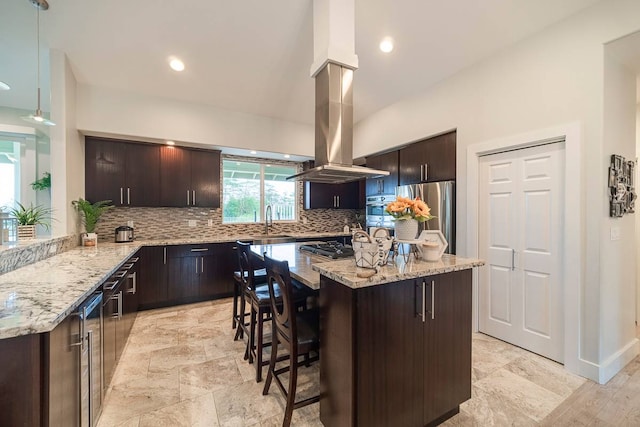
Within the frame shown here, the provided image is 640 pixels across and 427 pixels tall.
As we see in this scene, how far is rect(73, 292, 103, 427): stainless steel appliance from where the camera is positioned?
141 centimetres

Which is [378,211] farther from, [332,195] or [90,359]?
[90,359]

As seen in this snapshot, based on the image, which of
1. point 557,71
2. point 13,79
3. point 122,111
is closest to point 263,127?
point 122,111

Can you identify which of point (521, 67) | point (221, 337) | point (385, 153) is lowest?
point (221, 337)

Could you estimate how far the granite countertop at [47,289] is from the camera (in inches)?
39.8

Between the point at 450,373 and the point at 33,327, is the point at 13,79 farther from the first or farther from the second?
the point at 450,373

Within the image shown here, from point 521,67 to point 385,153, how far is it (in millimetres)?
2022

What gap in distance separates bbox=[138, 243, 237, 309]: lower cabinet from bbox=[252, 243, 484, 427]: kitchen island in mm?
2658

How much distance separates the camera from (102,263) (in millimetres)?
2152

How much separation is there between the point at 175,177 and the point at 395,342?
3.96 meters

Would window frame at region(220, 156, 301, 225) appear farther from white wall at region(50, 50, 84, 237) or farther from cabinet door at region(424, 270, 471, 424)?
cabinet door at region(424, 270, 471, 424)

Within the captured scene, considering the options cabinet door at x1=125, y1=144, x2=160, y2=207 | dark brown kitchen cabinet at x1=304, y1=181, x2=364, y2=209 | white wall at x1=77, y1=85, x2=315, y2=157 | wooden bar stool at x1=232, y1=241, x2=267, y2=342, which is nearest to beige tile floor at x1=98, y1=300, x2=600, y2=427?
wooden bar stool at x1=232, y1=241, x2=267, y2=342

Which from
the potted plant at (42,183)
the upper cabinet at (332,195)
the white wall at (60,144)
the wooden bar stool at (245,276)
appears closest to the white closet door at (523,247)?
the wooden bar stool at (245,276)

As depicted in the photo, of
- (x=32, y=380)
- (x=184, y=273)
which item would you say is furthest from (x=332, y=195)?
(x=32, y=380)

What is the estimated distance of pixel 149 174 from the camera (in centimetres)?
396
